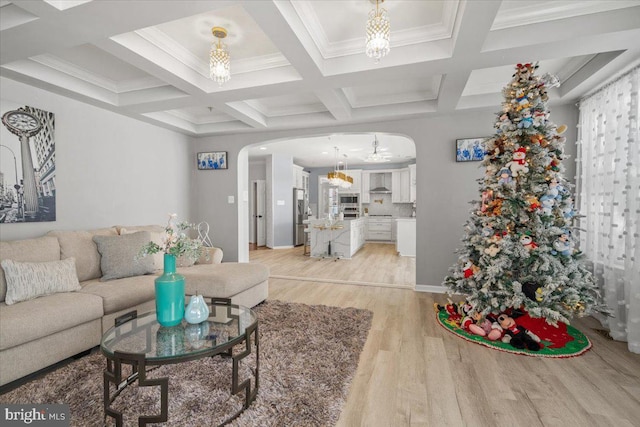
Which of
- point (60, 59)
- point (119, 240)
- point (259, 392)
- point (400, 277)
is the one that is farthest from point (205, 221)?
point (259, 392)

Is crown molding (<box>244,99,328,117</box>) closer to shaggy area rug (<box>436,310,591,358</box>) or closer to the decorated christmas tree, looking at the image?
the decorated christmas tree

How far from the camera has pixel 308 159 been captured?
896 centimetres

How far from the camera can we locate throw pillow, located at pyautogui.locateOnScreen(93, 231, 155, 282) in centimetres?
300

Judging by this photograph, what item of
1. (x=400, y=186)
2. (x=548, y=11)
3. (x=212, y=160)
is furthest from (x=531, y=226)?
(x=400, y=186)

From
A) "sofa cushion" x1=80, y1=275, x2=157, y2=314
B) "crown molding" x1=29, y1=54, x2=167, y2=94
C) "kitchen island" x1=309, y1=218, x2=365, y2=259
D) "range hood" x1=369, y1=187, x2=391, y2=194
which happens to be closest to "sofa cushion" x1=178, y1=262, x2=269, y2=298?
"sofa cushion" x1=80, y1=275, x2=157, y2=314

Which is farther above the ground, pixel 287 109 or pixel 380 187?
pixel 287 109

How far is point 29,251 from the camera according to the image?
102 inches

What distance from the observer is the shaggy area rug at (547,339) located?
2455 millimetres

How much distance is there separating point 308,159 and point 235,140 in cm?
393

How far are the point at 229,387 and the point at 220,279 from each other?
1.17 metres

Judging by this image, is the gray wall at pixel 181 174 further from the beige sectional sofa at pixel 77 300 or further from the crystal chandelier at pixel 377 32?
the crystal chandelier at pixel 377 32

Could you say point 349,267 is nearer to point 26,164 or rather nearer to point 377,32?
point 377,32

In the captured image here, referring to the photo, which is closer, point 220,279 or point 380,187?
point 220,279

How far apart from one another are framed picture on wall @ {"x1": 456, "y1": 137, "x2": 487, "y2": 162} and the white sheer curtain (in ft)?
3.52
